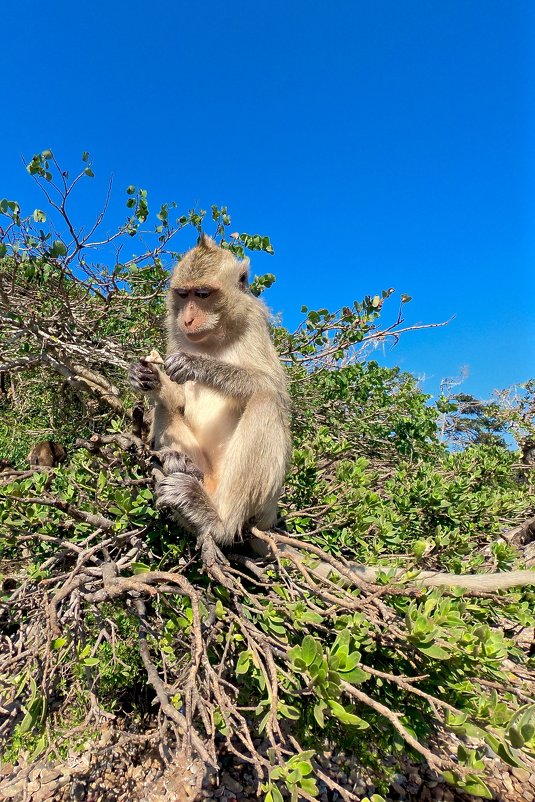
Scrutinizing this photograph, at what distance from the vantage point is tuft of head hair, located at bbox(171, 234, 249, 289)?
3559mm

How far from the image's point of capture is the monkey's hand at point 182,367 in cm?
315

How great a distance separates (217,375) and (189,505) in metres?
0.99

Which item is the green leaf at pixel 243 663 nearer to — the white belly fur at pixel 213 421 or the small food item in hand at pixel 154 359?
the white belly fur at pixel 213 421

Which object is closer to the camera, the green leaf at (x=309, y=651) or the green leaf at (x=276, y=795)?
the green leaf at (x=276, y=795)

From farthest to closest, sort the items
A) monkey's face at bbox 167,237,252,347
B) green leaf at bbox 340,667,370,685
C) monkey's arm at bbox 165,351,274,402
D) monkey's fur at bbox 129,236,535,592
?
monkey's face at bbox 167,237,252,347 → monkey's arm at bbox 165,351,274,402 → monkey's fur at bbox 129,236,535,592 → green leaf at bbox 340,667,370,685

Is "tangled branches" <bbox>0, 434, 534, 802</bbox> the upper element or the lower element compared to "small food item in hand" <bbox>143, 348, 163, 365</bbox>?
lower

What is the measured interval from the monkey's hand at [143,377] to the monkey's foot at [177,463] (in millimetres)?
499

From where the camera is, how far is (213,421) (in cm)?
344

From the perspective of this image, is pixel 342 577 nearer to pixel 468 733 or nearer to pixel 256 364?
pixel 468 733

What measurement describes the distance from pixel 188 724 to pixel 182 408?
92.6 inches

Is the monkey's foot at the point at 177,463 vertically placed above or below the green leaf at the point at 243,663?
above

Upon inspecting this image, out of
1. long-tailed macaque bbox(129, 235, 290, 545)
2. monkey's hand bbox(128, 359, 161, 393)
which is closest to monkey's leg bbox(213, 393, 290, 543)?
long-tailed macaque bbox(129, 235, 290, 545)

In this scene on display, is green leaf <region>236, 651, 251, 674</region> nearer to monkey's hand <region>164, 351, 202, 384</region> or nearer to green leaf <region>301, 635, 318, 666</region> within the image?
green leaf <region>301, 635, 318, 666</region>

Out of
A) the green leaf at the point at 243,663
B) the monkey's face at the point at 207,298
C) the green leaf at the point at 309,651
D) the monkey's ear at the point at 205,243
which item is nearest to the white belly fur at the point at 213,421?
the monkey's face at the point at 207,298
